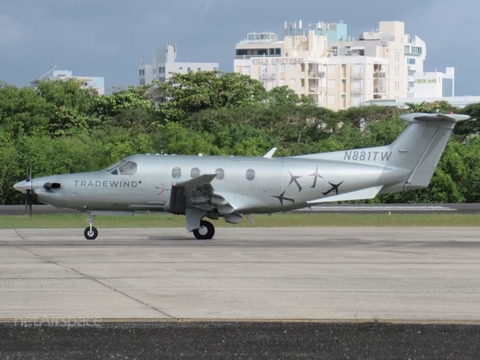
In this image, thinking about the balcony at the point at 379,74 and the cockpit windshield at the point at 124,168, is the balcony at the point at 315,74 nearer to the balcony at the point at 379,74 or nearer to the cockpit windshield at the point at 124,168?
the balcony at the point at 379,74

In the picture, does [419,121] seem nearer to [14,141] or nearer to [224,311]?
[224,311]

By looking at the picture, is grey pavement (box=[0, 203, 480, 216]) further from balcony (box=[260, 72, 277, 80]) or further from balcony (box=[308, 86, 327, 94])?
balcony (box=[260, 72, 277, 80])

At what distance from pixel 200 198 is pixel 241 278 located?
10162mm

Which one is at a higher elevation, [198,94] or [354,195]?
[198,94]

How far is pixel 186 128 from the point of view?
67062mm

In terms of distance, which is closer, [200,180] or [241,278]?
[241,278]

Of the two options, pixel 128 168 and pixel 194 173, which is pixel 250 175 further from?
pixel 128 168

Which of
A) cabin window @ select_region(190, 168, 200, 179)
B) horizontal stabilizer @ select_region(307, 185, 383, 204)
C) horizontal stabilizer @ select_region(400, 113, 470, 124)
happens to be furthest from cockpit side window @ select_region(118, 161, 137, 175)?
horizontal stabilizer @ select_region(400, 113, 470, 124)

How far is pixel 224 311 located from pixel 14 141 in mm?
49331

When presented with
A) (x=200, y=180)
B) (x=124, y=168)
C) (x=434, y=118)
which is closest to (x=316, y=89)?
(x=434, y=118)

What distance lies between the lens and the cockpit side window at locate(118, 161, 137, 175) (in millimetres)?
27906

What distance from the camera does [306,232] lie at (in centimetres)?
3152

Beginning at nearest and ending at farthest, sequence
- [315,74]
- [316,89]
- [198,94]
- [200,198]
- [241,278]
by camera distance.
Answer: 1. [241,278]
2. [200,198]
3. [198,94]
4. [315,74]
5. [316,89]

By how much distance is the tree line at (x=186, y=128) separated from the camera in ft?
173
